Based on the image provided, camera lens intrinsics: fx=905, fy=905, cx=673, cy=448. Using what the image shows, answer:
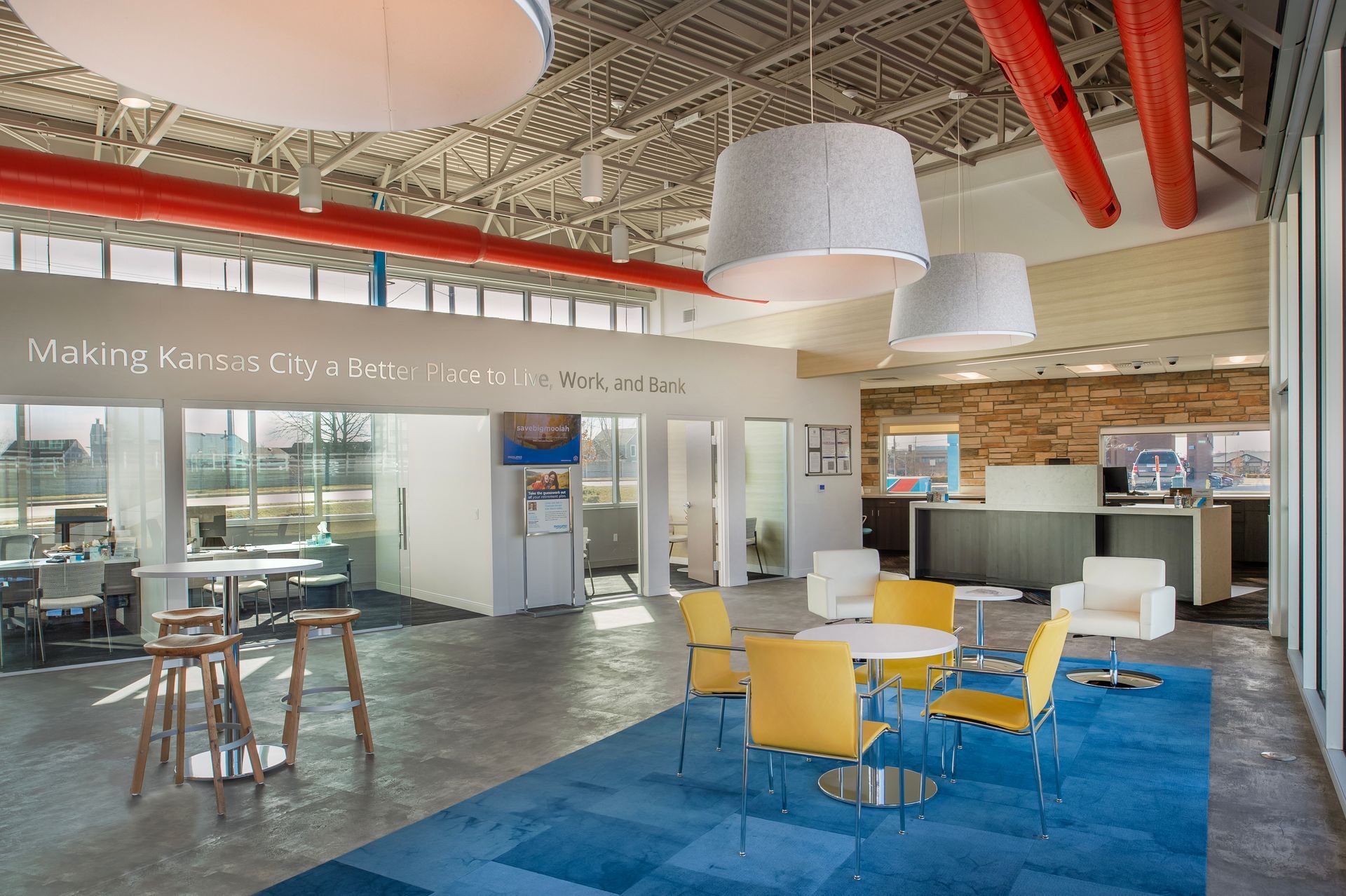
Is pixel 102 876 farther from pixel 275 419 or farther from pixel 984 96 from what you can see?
pixel 984 96

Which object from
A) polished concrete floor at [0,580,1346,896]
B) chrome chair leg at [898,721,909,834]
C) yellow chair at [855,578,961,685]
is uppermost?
yellow chair at [855,578,961,685]

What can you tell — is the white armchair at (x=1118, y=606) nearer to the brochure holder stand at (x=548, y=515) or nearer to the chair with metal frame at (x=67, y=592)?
the brochure holder stand at (x=548, y=515)

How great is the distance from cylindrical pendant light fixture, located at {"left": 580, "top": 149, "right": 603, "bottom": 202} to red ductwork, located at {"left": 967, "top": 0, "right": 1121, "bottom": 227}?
2938 mm

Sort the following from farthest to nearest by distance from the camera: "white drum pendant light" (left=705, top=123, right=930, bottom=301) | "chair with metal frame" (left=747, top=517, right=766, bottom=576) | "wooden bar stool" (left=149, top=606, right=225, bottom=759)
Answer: "chair with metal frame" (left=747, top=517, right=766, bottom=576) < "wooden bar stool" (left=149, top=606, right=225, bottom=759) < "white drum pendant light" (left=705, top=123, right=930, bottom=301)

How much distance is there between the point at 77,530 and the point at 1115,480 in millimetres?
11700

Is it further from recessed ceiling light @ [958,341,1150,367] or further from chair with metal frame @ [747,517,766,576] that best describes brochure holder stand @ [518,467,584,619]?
recessed ceiling light @ [958,341,1150,367]

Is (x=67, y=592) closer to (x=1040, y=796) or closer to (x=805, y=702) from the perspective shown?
(x=805, y=702)

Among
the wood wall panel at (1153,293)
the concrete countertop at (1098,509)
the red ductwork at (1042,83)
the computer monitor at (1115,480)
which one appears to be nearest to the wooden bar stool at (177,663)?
the red ductwork at (1042,83)

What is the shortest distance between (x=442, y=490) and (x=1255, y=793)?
341 inches

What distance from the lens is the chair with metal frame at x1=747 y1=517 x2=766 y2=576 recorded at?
13383mm

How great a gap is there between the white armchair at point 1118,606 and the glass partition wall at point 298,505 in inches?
254

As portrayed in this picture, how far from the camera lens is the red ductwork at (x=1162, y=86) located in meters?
4.40

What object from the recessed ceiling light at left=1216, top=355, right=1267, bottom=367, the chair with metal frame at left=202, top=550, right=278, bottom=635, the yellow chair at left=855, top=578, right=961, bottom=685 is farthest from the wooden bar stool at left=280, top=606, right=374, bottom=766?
the recessed ceiling light at left=1216, top=355, right=1267, bottom=367

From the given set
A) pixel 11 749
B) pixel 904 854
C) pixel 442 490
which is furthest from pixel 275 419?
pixel 904 854
